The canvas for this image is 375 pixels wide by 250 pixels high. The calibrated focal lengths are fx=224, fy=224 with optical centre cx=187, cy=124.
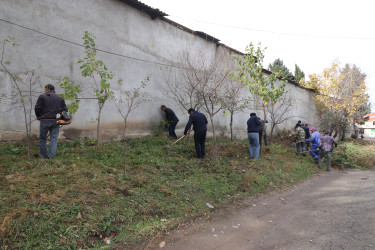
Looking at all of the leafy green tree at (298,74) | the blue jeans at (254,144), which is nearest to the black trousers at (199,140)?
the blue jeans at (254,144)

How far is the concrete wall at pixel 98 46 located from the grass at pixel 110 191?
3.54 feet

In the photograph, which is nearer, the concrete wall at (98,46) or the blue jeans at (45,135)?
the blue jeans at (45,135)

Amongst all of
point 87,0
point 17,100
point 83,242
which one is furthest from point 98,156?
point 87,0

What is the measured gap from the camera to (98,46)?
305 inches

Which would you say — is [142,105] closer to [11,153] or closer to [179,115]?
[179,115]

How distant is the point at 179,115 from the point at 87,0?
5720 millimetres

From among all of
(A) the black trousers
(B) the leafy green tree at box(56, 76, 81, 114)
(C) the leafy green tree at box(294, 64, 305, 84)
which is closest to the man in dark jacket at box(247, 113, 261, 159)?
(A) the black trousers

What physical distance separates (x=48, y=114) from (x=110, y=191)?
2423mm

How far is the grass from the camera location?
3.03 meters

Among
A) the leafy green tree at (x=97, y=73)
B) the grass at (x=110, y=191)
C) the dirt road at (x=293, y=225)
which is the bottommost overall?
the dirt road at (x=293, y=225)

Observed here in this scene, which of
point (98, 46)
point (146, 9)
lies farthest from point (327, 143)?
point (98, 46)

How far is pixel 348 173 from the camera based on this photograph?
27.7 feet

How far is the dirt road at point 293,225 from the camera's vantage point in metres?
3.23

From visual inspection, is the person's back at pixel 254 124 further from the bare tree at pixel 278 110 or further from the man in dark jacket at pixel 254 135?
the bare tree at pixel 278 110
